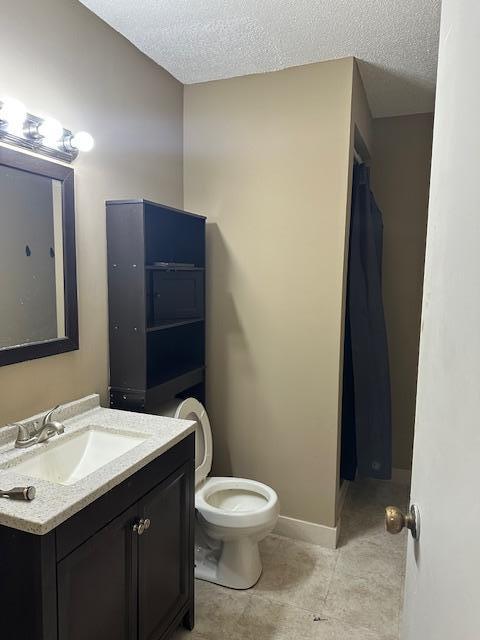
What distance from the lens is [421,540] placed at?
85 cm

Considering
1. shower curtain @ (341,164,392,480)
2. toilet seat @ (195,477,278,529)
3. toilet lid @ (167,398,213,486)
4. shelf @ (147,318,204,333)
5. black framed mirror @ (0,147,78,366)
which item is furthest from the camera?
shower curtain @ (341,164,392,480)

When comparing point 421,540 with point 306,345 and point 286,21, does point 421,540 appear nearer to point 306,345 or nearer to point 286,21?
point 306,345

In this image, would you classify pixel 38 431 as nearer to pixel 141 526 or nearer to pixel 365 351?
pixel 141 526

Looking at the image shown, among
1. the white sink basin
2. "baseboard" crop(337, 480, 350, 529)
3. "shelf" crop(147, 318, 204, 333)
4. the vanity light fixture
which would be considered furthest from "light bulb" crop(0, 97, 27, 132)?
"baseboard" crop(337, 480, 350, 529)

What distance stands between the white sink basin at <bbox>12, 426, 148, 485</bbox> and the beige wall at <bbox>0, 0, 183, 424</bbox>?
0.59ft

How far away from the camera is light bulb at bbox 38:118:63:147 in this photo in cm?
157

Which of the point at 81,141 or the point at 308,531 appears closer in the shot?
the point at 81,141

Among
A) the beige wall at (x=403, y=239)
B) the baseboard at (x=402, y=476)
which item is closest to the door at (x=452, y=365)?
the beige wall at (x=403, y=239)

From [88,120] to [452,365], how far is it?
178 centimetres

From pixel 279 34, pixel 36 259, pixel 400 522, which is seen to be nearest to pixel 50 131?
pixel 36 259

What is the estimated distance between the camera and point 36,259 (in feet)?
5.39

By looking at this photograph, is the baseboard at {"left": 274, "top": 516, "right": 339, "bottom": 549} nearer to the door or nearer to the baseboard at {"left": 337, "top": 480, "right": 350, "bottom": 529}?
the baseboard at {"left": 337, "top": 480, "right": 350, "bottom": 529}

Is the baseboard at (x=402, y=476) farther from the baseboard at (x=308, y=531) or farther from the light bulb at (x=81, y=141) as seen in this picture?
the light bulb at (x=81, y=141)

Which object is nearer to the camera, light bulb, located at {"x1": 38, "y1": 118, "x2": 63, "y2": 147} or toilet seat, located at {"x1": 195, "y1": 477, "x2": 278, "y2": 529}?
light bulb, located at {"x1": 38, "y1": 118, "x2": 63, "y2": 147}
